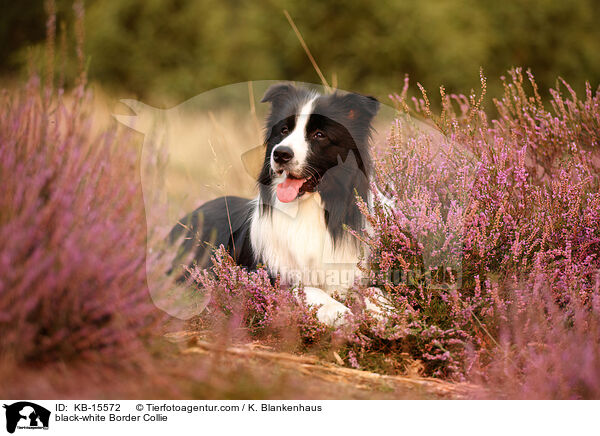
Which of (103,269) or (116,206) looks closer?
(103,269)

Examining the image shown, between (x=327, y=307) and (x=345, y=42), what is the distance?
22.5ft

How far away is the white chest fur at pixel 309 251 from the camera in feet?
11.2

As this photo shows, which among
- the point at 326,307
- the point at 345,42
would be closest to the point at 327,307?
the point at 326,307

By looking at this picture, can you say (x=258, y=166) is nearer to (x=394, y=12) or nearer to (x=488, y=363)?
(x=488, y=363)

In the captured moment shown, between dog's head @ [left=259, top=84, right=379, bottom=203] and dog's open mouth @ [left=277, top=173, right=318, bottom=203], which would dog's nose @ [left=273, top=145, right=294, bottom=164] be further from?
dog's open mouth @ [left=277, top=173, right=318, bottom=203]

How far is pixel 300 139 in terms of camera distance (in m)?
3.20

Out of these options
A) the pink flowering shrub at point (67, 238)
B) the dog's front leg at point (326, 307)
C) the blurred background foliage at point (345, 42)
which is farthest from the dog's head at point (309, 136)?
the blurred background foliage at point (345, 42)

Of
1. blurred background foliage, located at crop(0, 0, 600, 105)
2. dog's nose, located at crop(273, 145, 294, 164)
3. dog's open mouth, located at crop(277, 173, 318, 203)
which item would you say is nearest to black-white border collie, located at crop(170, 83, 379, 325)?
dog's open mouth, located at crop(277, 173, 318, 203)

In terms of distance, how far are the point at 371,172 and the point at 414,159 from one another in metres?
0.29

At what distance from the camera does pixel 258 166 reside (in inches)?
141

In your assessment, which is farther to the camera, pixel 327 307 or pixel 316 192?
pixel 316 192

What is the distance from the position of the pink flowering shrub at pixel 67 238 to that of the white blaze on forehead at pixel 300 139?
3.38 ft

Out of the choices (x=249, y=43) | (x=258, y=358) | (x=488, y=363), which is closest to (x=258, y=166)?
(x=258, y=358)

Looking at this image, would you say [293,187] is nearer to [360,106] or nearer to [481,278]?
[360,106]
